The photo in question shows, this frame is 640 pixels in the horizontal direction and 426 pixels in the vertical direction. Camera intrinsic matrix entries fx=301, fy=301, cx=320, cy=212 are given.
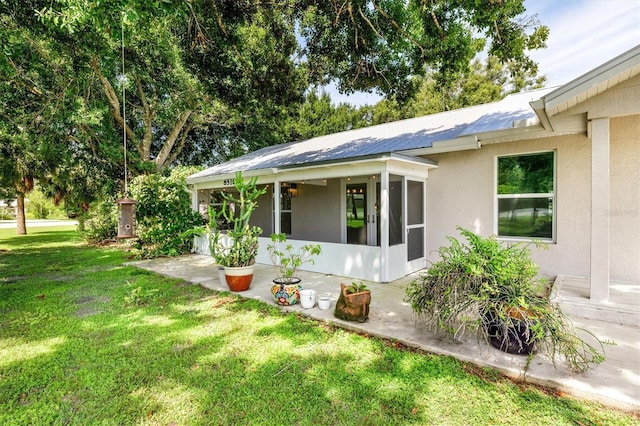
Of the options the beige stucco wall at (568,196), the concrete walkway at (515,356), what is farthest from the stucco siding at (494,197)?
the concrete walkway at (515,356)

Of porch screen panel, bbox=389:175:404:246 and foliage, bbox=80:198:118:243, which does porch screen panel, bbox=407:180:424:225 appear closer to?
porch screen panel, bbox=389:175:404:246

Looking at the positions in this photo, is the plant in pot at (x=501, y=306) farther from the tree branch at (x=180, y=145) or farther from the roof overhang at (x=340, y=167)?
the tree branch at (x=180, y=145)

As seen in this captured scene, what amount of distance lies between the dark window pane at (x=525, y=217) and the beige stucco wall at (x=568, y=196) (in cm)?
16

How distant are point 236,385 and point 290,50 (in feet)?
29.2

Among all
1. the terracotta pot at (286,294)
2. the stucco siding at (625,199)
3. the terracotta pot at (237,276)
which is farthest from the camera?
the terracotta pot at (237,276)

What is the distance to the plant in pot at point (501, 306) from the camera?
117 inches

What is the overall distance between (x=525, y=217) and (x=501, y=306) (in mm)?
3814

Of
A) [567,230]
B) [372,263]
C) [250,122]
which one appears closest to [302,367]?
[372,263]

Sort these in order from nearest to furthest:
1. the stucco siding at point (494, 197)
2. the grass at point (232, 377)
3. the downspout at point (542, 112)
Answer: the grass at point (232, 377) → the downspout at point (542, 112) → the stucco siding at point (494, 197)

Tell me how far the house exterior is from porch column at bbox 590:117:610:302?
1 centimetres

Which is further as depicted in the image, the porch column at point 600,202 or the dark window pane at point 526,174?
the dark window pane at point 526,174

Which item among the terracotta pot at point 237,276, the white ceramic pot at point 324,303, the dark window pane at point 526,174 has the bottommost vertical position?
the white ceramic pot at point 324,303

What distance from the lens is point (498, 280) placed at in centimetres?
321

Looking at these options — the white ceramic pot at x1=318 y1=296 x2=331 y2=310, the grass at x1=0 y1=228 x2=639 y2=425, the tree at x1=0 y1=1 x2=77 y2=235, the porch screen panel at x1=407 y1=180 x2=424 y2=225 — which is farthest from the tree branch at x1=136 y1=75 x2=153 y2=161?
the white ceramic pot at x1=318 y1=296 x2=331 y2=310
